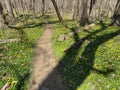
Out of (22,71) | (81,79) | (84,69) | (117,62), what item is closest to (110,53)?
(117,62)

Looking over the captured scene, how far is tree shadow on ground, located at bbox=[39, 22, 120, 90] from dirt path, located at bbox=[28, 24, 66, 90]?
12cm

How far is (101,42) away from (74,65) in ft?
12.4

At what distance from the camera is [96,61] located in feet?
37.8

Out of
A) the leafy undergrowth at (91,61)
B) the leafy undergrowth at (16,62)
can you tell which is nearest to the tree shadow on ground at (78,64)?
the leafy undergrowth at (91,61)

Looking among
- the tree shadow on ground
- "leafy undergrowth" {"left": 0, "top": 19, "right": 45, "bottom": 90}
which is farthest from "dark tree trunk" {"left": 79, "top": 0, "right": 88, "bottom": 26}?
"leafy undergrowth" {"left": 0, "top": 19, "right": 45, "bottom": 90}

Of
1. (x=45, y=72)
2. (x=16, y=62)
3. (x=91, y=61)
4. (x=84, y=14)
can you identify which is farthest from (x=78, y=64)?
(x=84, y=14)

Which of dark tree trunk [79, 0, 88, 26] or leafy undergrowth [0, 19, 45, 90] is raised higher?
dark tree trunk [79, 0, 88, 26]

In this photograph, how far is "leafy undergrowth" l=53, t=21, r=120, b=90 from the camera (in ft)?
31.6

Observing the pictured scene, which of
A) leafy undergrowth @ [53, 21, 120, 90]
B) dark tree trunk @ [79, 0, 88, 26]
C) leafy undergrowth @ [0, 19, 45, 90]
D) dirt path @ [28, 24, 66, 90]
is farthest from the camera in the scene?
dark tree trunk @ [79, 0, 88, 26]

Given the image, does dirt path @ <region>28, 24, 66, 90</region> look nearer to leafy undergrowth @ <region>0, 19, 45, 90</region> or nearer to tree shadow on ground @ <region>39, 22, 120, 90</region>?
tree shadow on ground @ <region>39, 22, 120, 90</region>

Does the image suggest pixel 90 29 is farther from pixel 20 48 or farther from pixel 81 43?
pixel 20 48

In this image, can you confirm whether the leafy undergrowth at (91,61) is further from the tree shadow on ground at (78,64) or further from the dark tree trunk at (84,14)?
the dark tree trunk at (84,14)

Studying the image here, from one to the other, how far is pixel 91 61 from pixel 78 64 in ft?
2.90

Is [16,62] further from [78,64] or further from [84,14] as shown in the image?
[84,14]
